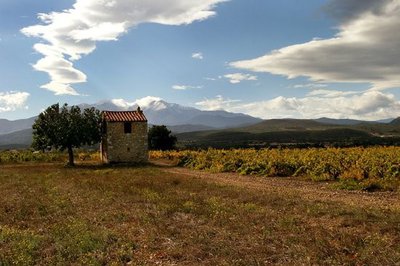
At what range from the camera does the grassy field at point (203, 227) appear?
39.2ft

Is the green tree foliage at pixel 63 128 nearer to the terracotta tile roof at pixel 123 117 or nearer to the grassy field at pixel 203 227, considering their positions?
the terracotta tile roof at pixel 123 117

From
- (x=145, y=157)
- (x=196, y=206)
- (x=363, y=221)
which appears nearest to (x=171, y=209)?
(x=196, y=206)

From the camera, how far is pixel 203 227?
15648 millimetres

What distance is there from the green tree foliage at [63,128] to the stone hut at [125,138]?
2.14m

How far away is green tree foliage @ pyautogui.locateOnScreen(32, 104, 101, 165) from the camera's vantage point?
52.5 m

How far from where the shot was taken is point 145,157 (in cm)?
5562

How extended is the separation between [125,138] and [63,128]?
7783mm

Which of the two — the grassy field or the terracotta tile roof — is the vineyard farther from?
the terracotta tile roof

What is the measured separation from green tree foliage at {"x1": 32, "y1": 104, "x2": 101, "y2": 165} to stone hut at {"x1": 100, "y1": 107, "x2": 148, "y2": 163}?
2.14 meters

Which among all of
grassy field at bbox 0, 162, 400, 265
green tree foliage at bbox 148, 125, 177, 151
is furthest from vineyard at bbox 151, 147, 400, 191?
green tree foliage at bbox 148, 125, 177, 151

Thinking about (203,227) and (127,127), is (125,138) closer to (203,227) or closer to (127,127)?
(127,127)

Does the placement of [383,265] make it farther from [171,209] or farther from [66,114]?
[66,114]

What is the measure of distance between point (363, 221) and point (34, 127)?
4624 centimetres

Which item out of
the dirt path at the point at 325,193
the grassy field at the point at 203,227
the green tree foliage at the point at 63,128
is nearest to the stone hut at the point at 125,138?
the green tree foliage at the point at 63,128
